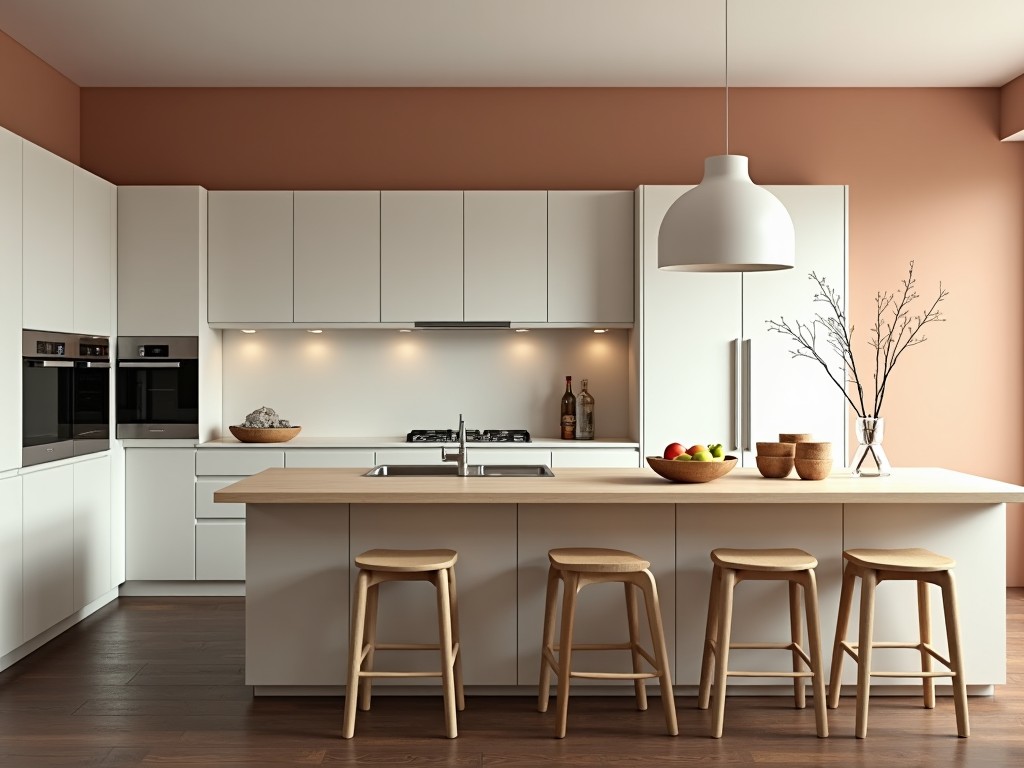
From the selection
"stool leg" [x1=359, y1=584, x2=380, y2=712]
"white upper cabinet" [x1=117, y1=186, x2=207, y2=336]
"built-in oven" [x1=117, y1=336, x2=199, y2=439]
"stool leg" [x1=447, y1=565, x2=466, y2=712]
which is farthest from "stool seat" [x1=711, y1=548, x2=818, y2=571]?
"white upper cabinet" [x1=117, y1=186, x2=207, y2=336]

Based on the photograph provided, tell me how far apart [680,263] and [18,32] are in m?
3.65

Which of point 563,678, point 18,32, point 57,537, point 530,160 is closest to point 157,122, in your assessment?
point 18,32

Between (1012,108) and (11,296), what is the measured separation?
5.31 metres

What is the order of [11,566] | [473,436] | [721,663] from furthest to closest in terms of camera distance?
[473,436]
[11,566]
[721,663]

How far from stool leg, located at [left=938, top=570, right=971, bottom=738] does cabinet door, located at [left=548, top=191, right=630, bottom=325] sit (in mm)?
2512

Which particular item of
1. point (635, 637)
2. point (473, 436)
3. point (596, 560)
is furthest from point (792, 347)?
point (596, 560)

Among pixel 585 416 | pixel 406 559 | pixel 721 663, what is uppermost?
pixel 585 416

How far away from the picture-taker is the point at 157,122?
5.62m

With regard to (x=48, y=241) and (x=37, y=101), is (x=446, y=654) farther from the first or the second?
(x=37, y=101)

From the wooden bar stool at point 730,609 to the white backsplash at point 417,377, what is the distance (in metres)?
2.37

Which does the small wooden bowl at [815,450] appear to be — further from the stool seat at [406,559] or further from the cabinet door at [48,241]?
the cabinet door at [48,241]

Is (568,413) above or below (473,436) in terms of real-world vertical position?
above

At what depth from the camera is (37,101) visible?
5082 millimetres

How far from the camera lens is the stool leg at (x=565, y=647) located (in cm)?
323
